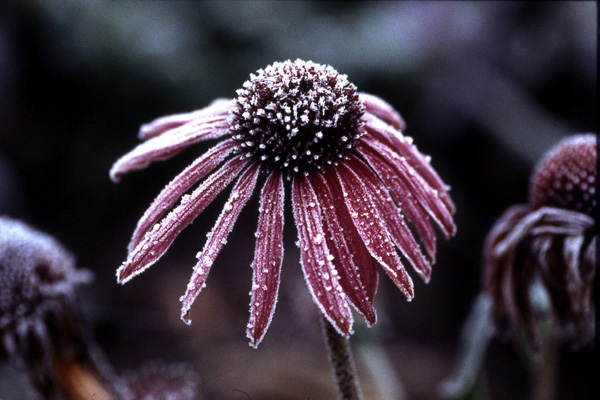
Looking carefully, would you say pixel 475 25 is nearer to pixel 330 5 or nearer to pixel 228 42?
pixel 330 5

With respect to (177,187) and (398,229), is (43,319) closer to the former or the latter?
(177,187)

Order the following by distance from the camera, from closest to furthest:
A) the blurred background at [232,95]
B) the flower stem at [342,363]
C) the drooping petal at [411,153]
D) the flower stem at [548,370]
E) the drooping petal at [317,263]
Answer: the drooping petal at [317,263]
the flower stem at [342,363]
the drooping petal at [411,153]
the flower stem at [548,370]
the blurred background at [232,95]

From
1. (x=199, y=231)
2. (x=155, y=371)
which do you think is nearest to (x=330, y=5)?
(x=199, y=231)

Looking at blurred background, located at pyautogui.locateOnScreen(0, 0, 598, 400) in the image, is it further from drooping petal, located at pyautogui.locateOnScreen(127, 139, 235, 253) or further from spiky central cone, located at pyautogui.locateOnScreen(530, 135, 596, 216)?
drooping petal, located at pyautogui.locateOnScreen(127, 139, 235, 253)

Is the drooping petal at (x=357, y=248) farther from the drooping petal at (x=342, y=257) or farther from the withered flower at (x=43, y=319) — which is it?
the withered flower at (x=43, y=319)

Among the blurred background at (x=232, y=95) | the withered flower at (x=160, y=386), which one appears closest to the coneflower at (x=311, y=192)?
the withered flower at (x=160, y=386)

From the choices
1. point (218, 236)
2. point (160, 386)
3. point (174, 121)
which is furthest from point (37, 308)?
point (218, 236)

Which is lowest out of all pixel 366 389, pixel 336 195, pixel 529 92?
pixel 366 389
